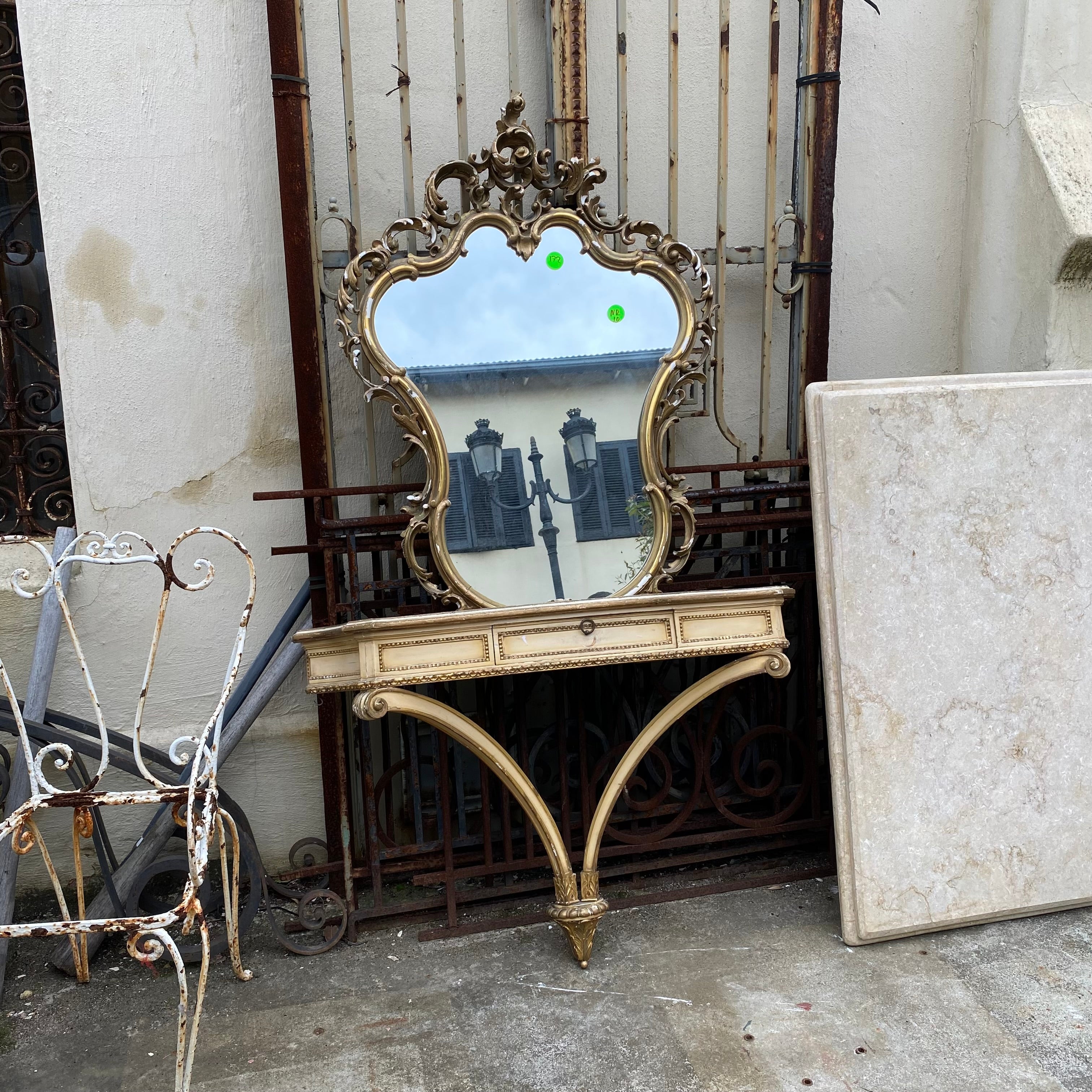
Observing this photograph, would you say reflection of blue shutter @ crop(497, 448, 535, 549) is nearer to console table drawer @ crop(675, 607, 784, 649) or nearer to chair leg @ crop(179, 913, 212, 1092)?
console table drawer @ crop(675, 607, 784, 649)

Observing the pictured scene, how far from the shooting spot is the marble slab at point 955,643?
2328 millimetres

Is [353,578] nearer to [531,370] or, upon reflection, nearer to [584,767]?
[531,370]

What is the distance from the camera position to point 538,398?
2393 mm

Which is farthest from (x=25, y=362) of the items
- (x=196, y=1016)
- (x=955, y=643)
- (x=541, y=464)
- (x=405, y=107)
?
(x=955, y=643)

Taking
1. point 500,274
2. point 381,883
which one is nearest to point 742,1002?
point 381,883

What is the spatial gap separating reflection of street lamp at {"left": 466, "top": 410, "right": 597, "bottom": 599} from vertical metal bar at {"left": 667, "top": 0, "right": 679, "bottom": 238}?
23.7 inches

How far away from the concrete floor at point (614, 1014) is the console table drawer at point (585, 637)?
30.5 inches

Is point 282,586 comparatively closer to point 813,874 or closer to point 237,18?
point 237,18

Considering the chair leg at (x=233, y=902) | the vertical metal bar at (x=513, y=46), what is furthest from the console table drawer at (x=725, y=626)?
the vertical metal bar at (x=513, y=46)

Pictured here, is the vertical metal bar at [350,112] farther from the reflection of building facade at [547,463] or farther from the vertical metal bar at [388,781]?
the vertical metal bar at [388,781]

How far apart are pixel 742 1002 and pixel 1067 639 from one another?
47.8 inches

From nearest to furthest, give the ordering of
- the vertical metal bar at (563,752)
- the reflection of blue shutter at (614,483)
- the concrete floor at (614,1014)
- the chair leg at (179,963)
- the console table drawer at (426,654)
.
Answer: the chair leg at (179,963)
the concrete floor at (614,1014)
the console table drawer at (426,654)
the reflection of blue shutter at (614,483)
the vertical metal bar at (563,752)

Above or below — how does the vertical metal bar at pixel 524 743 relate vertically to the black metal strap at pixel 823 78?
below

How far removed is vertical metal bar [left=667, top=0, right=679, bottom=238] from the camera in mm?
2609
